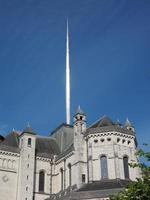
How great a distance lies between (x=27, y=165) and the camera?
51625 millimetres

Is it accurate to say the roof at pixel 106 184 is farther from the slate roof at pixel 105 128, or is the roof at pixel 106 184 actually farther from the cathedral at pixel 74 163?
the slate roof at pixel 105 128

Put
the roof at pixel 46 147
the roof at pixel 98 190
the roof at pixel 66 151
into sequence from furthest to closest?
1. the roof at pixel 46 147
2. the roof at pixel 66 151
3. the roof at pixel 98 190

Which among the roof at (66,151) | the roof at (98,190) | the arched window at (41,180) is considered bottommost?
the roof at (98,190)

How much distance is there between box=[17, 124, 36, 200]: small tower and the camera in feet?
162

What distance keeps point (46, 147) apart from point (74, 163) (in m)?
9.72

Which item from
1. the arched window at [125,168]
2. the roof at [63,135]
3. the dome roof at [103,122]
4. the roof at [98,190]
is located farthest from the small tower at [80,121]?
the roof at [98,190]

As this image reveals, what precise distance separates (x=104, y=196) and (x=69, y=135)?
1977 centimetres

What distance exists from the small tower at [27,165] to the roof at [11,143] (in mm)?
1152

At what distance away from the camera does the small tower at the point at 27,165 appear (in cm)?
4938

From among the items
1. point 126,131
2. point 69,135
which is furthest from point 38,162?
point 126,131

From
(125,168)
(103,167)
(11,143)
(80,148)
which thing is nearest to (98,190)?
(103,167)

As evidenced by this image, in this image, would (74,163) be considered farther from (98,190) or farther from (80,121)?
(98,190)

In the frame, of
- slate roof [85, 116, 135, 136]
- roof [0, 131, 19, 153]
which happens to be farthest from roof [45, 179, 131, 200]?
roof [0, 131, 19, 153]

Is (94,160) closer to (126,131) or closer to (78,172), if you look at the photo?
(78,172)
